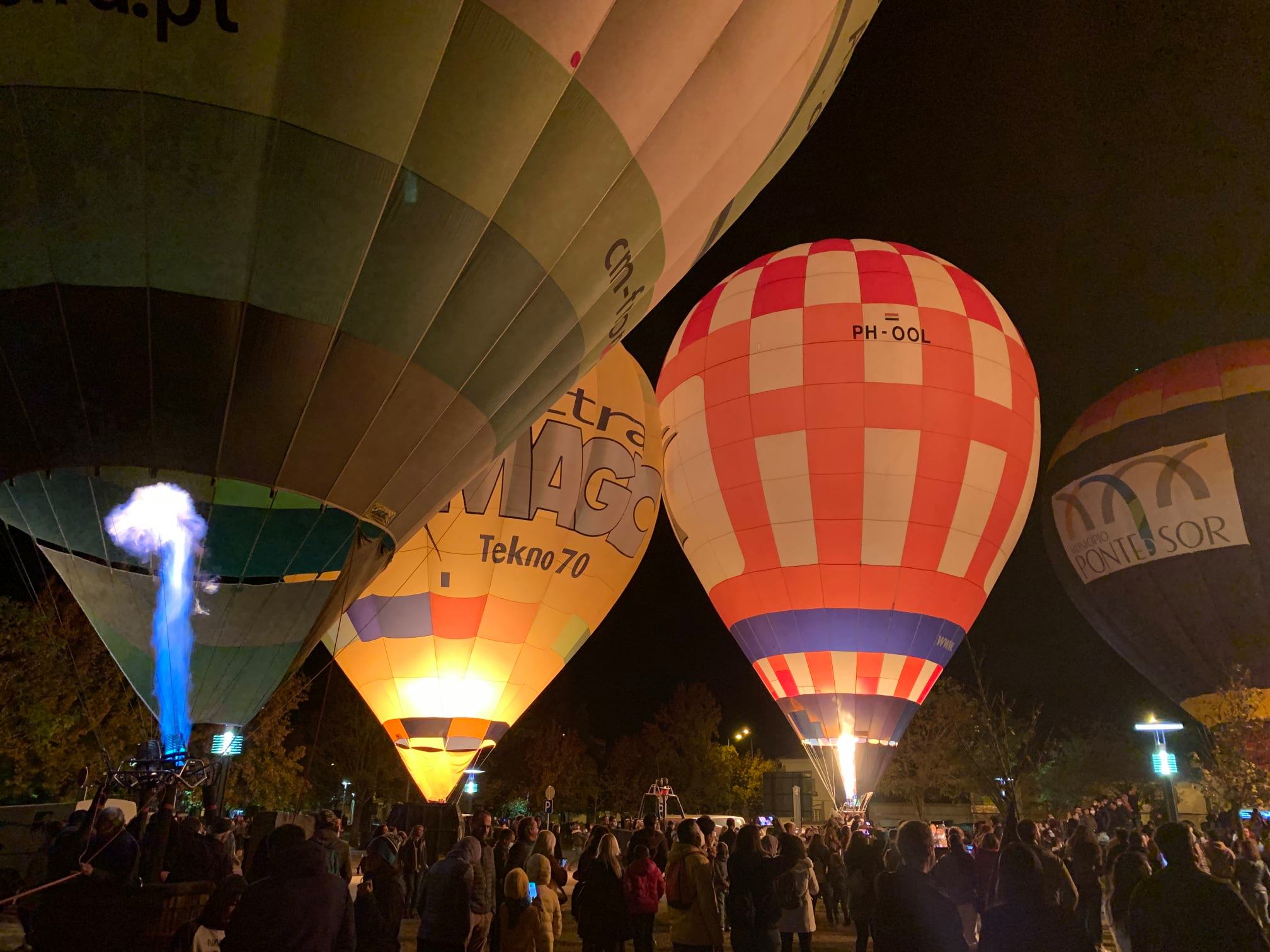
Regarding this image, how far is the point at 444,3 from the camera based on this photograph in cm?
433

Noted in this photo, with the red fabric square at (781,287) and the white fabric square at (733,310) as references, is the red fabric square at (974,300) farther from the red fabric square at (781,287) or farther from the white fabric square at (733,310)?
the white fabric square at (733,310)

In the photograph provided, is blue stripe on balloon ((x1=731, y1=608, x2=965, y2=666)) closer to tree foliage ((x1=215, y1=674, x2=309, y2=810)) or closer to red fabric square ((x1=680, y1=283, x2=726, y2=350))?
red fabric square ((x1=680, y1=283, x2=726, y2=350))

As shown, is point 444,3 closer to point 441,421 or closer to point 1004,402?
point 441,421

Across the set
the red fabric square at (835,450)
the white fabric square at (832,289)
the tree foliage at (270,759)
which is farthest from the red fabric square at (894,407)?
the tree foliage at (270,759)

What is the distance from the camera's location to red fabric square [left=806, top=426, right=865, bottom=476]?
528 inches

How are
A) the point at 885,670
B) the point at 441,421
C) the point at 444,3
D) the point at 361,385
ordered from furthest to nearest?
the point at 885,670
the point at 441,421
the point at 361,385
the point at 444,3

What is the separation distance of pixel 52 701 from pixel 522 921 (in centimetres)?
1561

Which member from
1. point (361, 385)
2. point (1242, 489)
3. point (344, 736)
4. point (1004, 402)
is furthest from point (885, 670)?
point (344, 736)

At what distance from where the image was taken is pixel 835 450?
530 inches

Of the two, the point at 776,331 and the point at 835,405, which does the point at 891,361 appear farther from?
the point at 776,331

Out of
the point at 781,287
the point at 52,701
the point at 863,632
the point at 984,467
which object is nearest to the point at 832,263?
the point at 781,287

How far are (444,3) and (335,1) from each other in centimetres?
52

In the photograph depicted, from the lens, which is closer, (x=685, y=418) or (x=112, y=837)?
(x=112, y=837)

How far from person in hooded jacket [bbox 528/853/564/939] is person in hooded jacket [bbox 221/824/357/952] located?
2.23m
